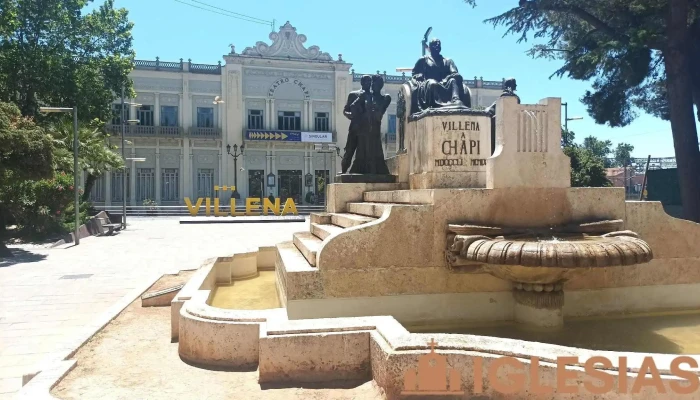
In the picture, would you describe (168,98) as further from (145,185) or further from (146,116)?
(145,185)

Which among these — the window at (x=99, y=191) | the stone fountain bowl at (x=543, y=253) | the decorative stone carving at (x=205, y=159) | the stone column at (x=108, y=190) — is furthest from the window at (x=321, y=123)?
the stone fountain bowl at (x=543, y=253)

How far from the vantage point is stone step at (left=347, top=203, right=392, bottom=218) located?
629cm

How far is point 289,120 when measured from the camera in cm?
4197

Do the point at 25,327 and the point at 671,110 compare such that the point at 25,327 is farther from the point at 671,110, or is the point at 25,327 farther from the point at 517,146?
the point at 671,110

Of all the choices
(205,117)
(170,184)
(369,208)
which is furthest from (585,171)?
(170,184)

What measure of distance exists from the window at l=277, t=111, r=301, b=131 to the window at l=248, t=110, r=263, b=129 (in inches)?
63.6

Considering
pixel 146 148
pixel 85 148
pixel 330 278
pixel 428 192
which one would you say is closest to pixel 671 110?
pixel 428 192

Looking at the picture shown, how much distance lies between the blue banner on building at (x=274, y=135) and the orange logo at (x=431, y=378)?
3870 cm

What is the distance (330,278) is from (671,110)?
19.9 meters

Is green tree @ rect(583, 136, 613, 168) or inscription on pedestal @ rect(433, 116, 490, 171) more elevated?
green tree @ rect(583, 136, 613, 168)

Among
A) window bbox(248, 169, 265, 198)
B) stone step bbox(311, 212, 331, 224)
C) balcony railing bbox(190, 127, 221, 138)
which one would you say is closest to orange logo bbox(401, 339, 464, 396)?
stone step bbox(311, 212, 331, 224)

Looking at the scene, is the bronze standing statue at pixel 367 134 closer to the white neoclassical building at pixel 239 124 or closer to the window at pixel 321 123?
the white neoclassical building at pixel 239 124

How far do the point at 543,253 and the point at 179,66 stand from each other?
41305mm

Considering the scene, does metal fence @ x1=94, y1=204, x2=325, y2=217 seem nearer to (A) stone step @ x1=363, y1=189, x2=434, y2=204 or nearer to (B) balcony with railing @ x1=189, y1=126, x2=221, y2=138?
(B) balcony with railing @ x1=189, y1=126, x2=221, y2=138
